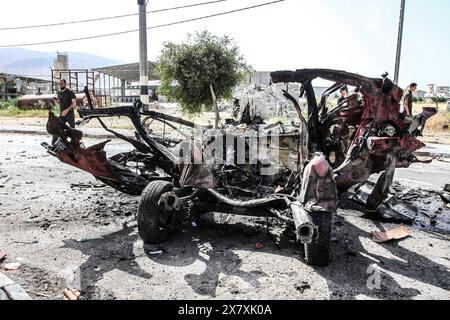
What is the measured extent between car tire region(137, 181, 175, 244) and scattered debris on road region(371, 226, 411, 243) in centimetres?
247

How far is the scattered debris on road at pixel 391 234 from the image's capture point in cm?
462

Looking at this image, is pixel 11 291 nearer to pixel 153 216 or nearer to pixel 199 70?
pixel 153 216

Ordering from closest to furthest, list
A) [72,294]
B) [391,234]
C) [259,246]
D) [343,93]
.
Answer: [72,294], [259,246], [391,234], [343,93]

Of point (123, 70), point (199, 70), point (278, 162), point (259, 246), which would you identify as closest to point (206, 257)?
point (259, 246)

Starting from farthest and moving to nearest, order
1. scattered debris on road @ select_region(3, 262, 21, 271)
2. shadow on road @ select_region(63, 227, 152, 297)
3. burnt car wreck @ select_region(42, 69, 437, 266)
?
burnt car wreck @ select_region(42, 69, 437, 266) → scattered debris on road @ select_region(3, 262, 21, 271) → shadow on road @ select_region(63, 227, 152, 297)

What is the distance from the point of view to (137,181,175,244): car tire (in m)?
4.05

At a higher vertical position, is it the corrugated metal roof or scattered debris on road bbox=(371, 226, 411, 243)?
the corrugated metal roof

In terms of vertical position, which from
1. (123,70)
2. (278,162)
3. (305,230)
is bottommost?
(305,230)

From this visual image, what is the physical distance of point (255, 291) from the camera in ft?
10.8

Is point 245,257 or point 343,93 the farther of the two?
point 343,93

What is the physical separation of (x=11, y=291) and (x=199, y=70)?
1154 cm

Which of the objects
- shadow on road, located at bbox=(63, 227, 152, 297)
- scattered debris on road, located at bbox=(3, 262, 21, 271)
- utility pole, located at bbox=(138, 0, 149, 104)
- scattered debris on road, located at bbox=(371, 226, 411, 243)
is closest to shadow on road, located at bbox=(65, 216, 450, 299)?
shadow on road, located at bbox=(63, 227, 152, 297)

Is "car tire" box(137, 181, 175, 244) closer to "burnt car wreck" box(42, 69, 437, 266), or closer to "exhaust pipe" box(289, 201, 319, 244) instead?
"burnt car wreck" box(42, 69, 437, 266)

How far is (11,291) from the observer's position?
10.4 feet
